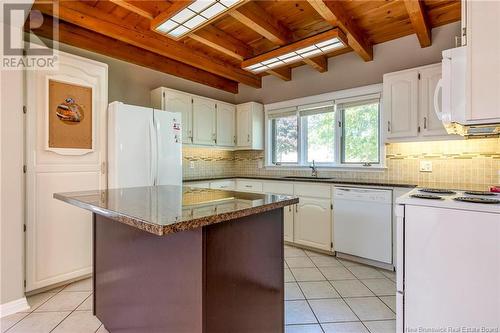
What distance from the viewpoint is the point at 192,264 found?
1.13 metres

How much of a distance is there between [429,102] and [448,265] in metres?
1.88

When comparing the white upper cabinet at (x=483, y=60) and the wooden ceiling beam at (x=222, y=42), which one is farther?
the wooden ceiling beam at (x=222, y=42)

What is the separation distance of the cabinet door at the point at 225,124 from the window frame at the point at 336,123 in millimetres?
575

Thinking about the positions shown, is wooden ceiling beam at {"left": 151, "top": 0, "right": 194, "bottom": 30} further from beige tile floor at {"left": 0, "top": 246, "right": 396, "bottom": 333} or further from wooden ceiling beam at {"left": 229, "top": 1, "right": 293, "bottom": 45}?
beige tile floor at {"left": 0, "top": 246, "right": 396, "bottom": 333}

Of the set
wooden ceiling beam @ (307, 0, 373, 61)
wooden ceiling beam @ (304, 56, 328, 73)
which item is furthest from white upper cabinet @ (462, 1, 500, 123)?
wooden ceiling beam @ (304, 56, 328, 73)

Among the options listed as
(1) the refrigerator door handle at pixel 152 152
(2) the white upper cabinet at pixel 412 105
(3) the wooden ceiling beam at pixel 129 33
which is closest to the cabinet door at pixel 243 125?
(3) the wooden ceiling beam at pixel 129 33

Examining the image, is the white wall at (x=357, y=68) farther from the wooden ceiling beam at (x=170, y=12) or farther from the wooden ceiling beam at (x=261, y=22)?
the wooden ceiling beam at (x=170, y=12)

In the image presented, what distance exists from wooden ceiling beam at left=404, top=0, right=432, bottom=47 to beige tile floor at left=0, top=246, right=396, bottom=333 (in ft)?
8.28

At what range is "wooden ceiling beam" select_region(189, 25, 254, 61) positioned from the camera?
296 centimetres

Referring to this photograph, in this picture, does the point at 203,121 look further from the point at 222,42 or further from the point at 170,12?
the point at 170,12

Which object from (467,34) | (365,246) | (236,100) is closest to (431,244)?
(467,34)

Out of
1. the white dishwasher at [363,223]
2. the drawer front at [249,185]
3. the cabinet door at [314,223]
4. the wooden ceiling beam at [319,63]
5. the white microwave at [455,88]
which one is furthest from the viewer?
the drawer front at [249,185]

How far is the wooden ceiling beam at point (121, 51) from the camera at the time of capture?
2.82 meters

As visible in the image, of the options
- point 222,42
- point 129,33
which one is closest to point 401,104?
point 222,42
